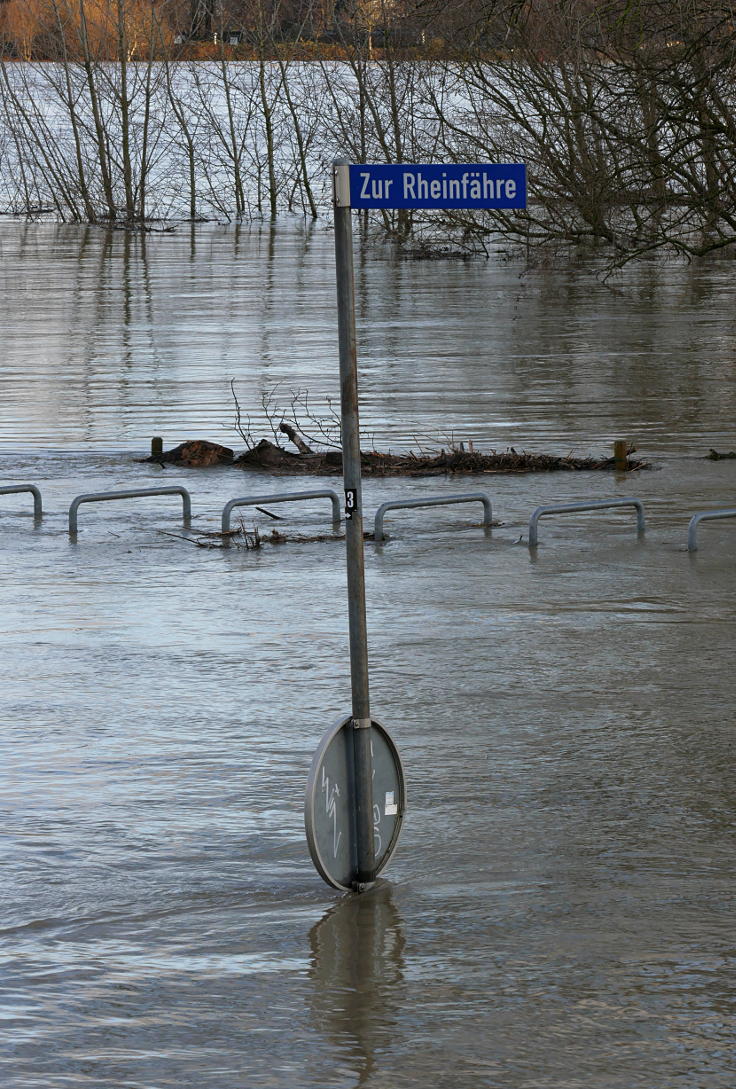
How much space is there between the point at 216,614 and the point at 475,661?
1.85m

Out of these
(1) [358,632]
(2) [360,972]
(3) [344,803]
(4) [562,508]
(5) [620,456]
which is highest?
(5) [620,456]

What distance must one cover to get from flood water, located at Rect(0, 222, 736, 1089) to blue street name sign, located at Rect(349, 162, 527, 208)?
2.07m

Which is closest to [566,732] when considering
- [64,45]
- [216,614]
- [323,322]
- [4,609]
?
[216,614]

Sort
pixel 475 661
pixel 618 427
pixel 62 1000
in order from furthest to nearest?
pixel 618 427
pixel 475 661
pixel 62 1000

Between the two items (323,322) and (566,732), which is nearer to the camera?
(566,732)

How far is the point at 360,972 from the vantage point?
189 inches

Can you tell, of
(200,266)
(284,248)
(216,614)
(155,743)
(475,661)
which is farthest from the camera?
(284,248)

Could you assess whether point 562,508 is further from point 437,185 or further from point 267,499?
point 437,185

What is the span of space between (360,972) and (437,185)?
221 centimetres

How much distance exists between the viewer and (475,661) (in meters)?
8.71

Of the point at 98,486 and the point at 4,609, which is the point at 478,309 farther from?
the point at 4,609

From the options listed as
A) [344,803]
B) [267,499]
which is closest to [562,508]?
[267,499]

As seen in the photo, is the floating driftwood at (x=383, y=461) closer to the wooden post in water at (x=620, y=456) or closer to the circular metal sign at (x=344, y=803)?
the wooden post in water at (x=620, y=456)

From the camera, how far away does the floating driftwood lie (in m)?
15.9
